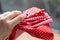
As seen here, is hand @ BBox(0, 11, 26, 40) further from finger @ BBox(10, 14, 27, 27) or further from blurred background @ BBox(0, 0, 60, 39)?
blurred background @ BBox(0, 0, 60, 39)

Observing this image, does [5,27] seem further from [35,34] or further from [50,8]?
[50,8]

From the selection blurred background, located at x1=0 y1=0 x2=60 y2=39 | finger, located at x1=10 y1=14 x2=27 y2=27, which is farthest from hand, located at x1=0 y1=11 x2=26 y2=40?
blurred background, located at x1=0 y1=0 x2=60 y2=39

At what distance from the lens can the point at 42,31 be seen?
44 cm

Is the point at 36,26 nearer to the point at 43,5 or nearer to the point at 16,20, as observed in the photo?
the point at 16,20

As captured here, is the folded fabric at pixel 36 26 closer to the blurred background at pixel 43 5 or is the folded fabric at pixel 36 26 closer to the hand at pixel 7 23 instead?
the hand at pixel 7 23

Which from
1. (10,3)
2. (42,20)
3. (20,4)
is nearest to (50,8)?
(20,4)

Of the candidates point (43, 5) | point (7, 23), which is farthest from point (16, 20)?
point (43, 5)

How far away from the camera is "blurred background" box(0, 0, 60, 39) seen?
4.01 feet

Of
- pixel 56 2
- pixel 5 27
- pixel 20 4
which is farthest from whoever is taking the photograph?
pixel 20 4

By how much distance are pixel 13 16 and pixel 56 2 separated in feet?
2.75

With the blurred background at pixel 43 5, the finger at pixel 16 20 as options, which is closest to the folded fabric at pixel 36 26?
the finger at pixel 16 20

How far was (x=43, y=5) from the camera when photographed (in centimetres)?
130

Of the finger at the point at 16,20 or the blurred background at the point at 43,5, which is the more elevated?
the blurred background at the point at 43,5

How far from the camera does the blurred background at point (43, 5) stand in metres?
1.22
